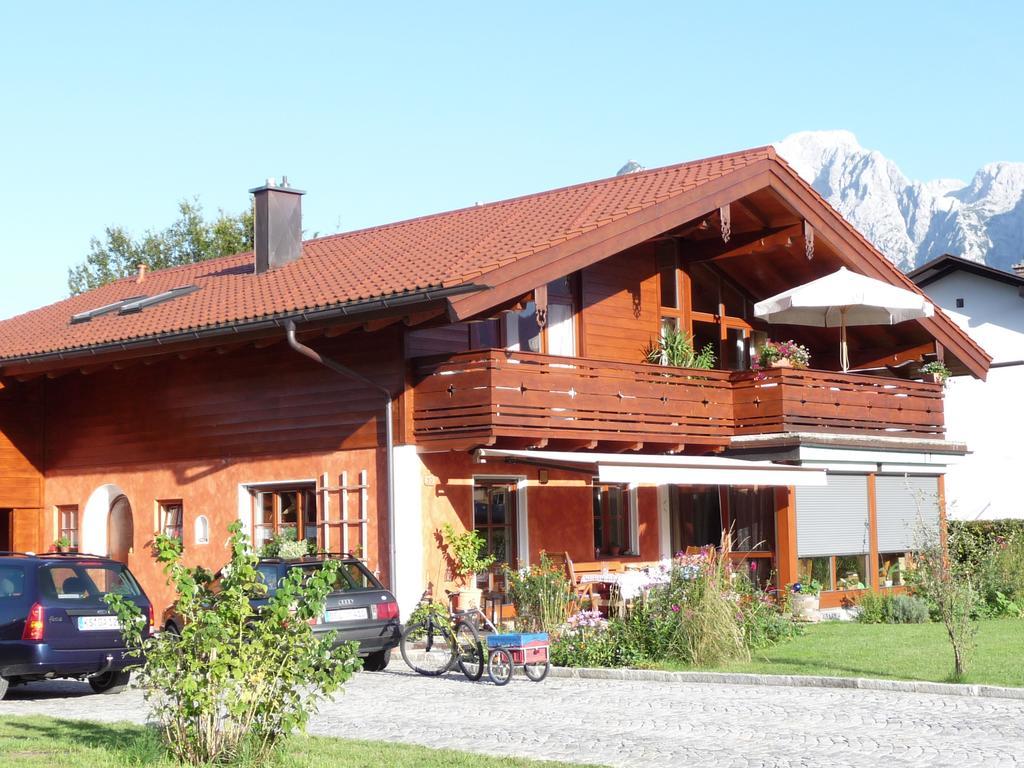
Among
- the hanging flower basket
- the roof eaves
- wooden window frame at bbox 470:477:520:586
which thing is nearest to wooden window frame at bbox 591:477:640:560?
wooden window frame at bbox 470:477:520:586

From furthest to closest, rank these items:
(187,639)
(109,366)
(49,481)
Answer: (49,481), (109,366), (187,639)

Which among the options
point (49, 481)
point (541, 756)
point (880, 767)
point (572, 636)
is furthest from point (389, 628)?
point (49, 481)

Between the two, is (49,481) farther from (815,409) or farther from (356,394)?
(815,409)

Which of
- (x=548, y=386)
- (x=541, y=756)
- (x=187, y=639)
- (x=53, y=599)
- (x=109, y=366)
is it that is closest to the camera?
(x=187, y=639)

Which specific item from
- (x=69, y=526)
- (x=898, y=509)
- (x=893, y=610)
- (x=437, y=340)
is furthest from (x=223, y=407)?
(x=898, y=509)

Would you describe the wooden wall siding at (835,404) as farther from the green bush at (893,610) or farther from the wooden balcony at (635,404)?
the green bush at (893,610)

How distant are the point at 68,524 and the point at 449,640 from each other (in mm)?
10343

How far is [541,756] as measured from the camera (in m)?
9.63

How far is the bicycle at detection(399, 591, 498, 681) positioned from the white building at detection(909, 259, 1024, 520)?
23.2 m

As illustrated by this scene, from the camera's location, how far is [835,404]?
22938mm

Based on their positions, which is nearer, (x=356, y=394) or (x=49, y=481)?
(x=356, y=394)

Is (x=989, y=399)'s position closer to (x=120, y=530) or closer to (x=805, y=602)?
(x=805, y=602)

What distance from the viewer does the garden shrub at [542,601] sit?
16.5 m

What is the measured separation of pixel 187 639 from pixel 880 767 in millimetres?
4357
